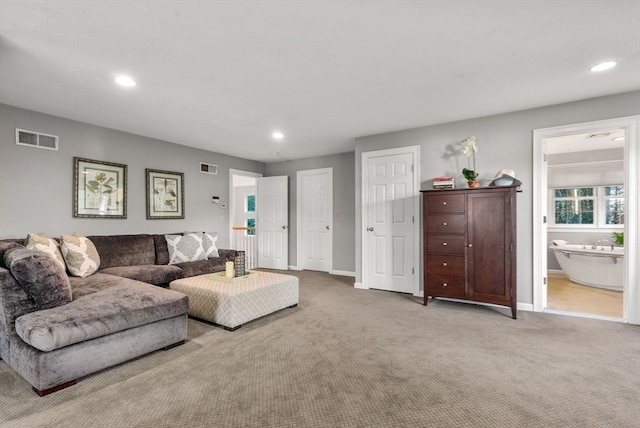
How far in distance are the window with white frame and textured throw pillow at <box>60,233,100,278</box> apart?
7792 mm

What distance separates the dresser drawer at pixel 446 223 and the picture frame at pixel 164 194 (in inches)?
158

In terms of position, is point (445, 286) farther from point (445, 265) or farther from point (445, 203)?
point (445, 203)

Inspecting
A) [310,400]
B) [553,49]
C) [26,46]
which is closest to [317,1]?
[553,49]

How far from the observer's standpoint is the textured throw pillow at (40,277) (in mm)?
2054

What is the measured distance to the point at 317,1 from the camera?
1784mm

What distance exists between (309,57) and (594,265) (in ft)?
17.7

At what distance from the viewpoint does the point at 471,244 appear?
3.52 m

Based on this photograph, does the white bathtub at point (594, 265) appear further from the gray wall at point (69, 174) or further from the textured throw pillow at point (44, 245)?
the textured throw pillow at point (44, 245)

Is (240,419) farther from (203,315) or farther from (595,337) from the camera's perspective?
(595,337)

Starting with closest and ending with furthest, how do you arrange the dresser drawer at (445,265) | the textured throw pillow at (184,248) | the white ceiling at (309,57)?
the white ceiling at (309,57)
the dresser drawer at (445,265)
the textured throw pillow at (184,248)

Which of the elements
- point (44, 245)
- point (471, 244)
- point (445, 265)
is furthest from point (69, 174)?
point (471, 244)

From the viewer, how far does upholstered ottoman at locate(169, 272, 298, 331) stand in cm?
301

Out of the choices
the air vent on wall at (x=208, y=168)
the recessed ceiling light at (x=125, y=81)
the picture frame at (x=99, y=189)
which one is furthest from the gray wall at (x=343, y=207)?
the recessed ceiling light at (x=125, y=81)

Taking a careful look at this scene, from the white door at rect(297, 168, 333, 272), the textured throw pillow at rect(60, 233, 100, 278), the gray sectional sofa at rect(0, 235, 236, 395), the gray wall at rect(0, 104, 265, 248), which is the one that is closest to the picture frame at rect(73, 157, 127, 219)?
the gray wall at rect(0, 104, 265, 248)
